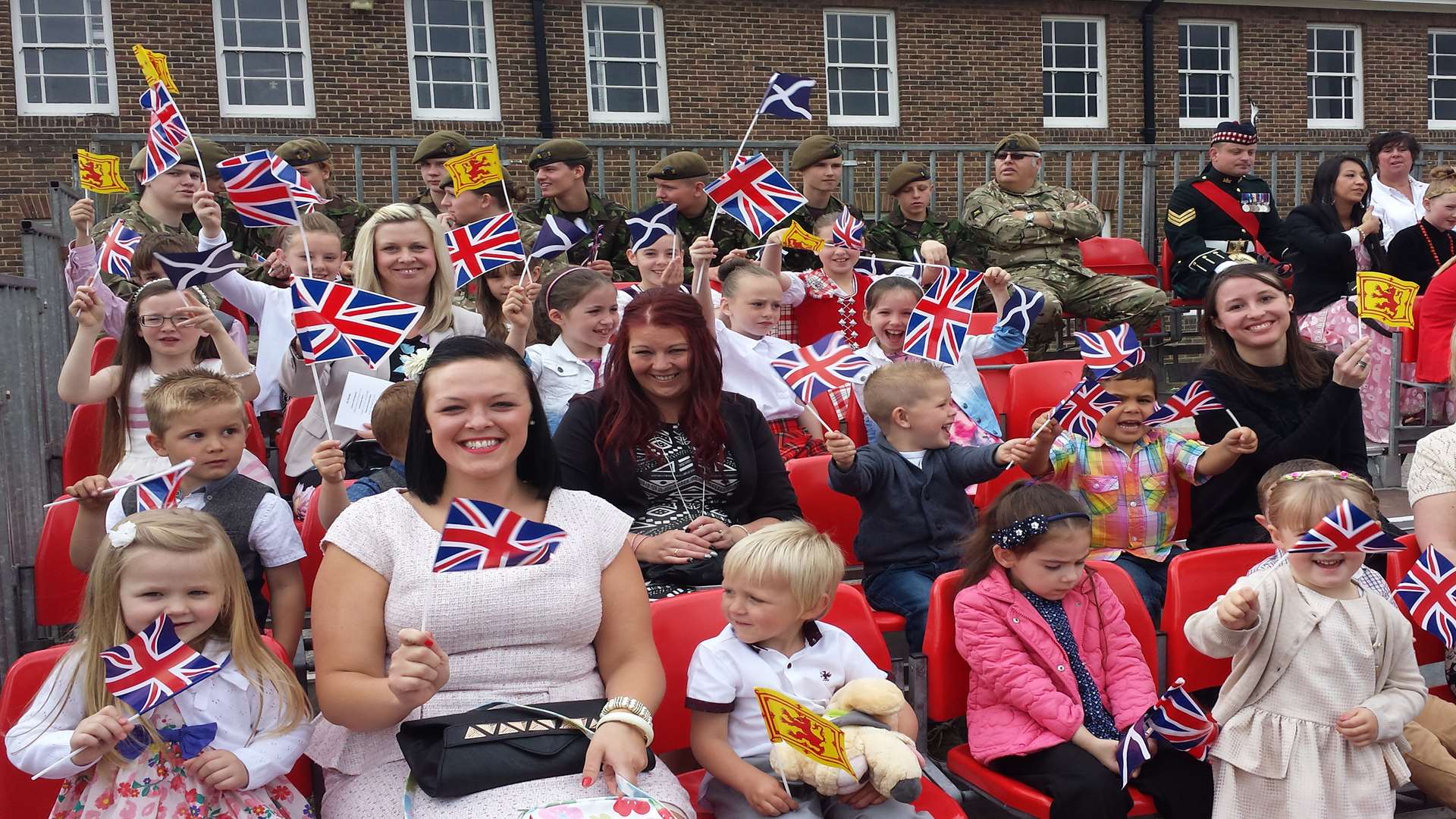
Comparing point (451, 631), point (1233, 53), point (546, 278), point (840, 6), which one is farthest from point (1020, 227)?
point (1233, 53)

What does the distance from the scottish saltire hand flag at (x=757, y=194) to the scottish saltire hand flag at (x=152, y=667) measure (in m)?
3.25

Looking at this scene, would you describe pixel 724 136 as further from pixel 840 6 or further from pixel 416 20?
pixel 416 20

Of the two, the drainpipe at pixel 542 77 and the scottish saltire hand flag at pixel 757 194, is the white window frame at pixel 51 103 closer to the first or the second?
the drainpipe at pixel 542 77

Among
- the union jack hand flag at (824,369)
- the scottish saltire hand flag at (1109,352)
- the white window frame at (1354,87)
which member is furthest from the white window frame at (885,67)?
the scottish saltire hand flag at (1109,352)

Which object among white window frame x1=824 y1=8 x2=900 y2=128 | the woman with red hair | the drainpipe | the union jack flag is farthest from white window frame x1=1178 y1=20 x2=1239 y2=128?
the union jack flag

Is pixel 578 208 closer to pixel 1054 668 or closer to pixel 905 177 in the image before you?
pixel 905 177

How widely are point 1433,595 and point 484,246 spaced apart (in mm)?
3400

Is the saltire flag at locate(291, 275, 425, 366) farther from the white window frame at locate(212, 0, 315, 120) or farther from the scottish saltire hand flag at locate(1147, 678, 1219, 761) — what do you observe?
the white window frame at locate(212, 0, 315, 120)

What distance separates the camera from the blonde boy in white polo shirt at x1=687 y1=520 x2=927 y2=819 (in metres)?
2.72

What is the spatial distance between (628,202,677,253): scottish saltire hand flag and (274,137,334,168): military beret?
120 inches

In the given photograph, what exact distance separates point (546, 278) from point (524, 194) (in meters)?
3.33

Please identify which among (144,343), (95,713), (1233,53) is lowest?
(95,713)

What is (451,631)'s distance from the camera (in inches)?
98.7

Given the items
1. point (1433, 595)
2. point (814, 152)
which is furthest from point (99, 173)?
point (1433, 595)
